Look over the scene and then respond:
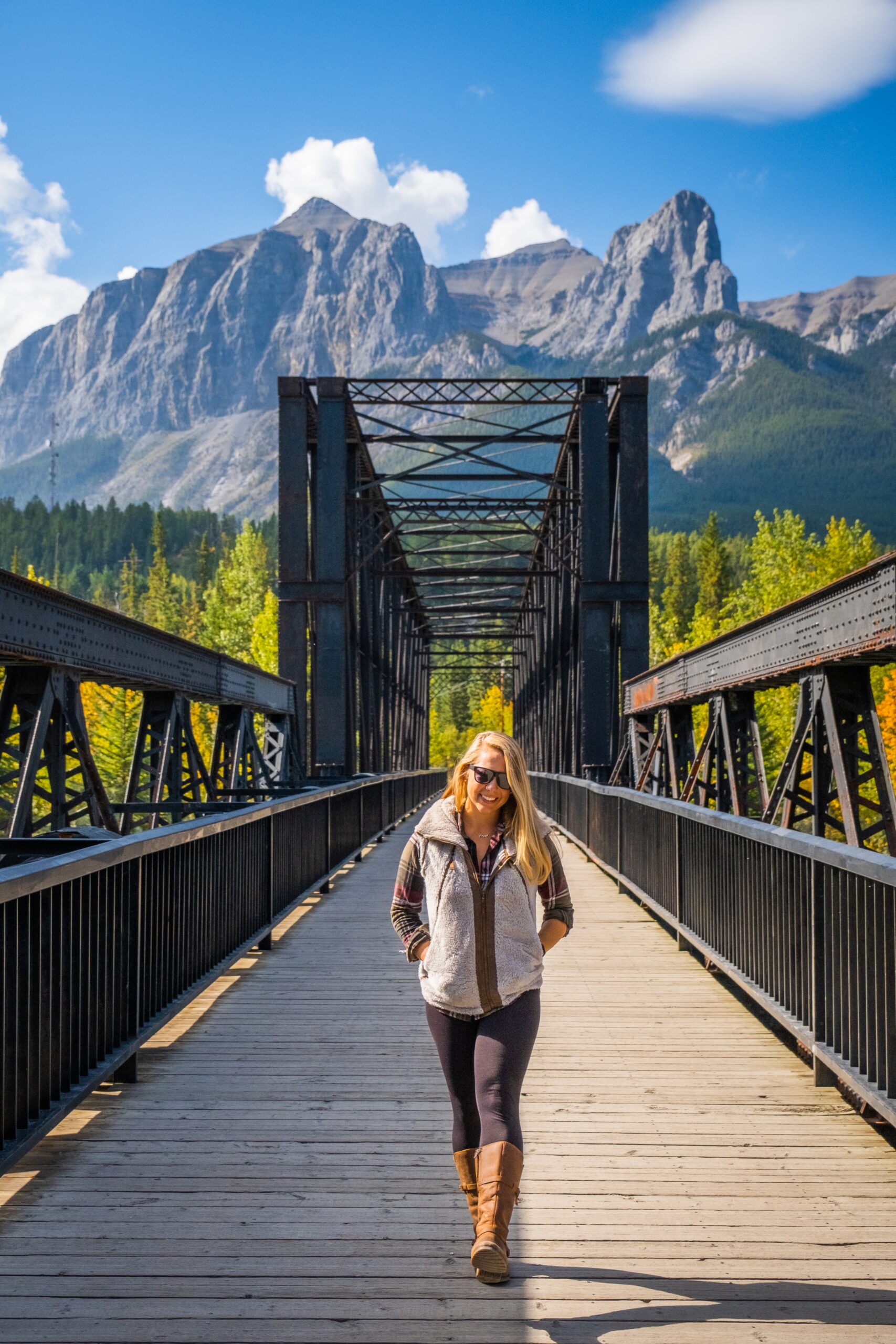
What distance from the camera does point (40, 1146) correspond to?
4430 mm

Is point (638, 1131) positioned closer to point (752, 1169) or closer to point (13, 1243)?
point (752, 1169)

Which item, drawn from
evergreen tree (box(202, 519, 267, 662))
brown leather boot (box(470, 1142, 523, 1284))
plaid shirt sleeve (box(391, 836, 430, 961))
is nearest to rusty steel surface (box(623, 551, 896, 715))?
plaid shirt sleeve (box(391, 836, 430, 961))

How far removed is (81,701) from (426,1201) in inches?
216

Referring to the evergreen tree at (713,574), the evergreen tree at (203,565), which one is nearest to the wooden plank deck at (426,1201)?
the evergreen tree at (713,574)

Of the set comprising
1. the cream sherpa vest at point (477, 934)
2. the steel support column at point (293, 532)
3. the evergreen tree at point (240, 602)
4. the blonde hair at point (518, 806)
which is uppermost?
the evergreen tree at point (240, 602)

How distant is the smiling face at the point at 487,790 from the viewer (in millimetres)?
3572

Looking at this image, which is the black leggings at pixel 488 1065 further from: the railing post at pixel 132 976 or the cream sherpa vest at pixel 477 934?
the railing post at pixel 132 976

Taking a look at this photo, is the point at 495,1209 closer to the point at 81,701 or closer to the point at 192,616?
the point at 81,701

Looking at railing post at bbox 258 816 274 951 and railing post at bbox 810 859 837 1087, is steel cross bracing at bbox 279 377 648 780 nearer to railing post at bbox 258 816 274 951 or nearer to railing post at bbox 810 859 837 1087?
railing post at bbox 258 816 274 951

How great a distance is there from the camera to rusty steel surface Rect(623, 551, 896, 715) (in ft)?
22.0

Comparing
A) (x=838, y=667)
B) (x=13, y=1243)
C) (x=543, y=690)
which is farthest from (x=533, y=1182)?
(x=543, y=690)

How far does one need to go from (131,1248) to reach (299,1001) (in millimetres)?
3517

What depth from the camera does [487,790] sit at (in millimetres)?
3574

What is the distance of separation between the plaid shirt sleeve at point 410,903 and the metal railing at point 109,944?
1.10 meters
